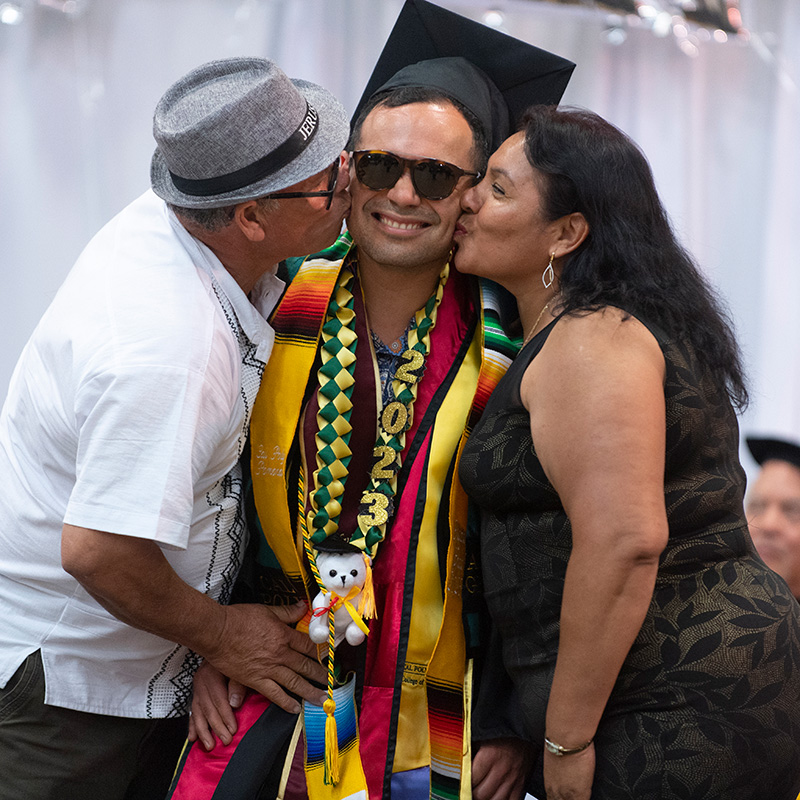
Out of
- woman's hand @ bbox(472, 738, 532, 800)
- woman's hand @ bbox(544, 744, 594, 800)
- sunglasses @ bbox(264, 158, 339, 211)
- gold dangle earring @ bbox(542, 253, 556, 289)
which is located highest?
sunglasses @ bbox(264, 158, 339, 211)

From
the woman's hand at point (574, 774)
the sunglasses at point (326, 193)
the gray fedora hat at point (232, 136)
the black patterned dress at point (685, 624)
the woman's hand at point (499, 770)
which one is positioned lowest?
the woman's hand at point (499, 770)

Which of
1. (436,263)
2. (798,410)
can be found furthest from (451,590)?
(798,410)

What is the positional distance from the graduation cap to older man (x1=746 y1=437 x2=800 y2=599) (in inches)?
64.1

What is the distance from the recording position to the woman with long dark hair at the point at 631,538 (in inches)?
63.7

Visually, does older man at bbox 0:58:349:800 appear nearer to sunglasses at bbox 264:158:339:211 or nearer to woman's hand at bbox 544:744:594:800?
sunglasses at bbox 264:158:339:211

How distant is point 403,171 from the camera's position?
2242 mm

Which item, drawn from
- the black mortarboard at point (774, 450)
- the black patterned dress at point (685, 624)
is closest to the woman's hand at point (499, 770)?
the black patterned dress at point (685, 624)

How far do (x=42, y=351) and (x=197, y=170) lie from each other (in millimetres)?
479

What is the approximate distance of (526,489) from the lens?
177 centimetres

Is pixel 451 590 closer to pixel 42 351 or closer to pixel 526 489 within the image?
pixel 526 489

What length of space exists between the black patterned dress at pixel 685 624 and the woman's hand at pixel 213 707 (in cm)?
66

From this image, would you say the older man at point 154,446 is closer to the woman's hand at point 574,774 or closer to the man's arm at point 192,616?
the man's arm at point 192,616

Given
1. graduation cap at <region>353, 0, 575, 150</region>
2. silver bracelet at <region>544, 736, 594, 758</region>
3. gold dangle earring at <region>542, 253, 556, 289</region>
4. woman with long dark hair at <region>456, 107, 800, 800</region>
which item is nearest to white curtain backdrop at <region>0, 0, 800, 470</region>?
graduation cap at <region>353, 0, 575, 150</region>

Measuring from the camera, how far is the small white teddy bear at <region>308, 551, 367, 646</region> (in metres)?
1.98
